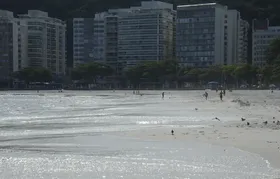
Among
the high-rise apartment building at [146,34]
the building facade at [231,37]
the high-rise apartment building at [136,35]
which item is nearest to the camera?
the building facade at [231,37]

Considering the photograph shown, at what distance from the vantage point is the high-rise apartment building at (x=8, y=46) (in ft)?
495

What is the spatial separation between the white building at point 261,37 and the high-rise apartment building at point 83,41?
6025cm

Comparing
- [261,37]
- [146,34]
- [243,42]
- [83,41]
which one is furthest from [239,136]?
[83,41]

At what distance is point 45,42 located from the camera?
171 metres

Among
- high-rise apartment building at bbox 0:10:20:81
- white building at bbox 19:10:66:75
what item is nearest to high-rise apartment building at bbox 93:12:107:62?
white building at bbox 19:10:66:75

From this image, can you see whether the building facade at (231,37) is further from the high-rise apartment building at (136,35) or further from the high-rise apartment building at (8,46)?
the high-rise apartment building at (8,46)

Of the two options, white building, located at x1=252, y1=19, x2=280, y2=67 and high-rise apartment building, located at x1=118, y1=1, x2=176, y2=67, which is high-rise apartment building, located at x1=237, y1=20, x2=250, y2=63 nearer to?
white building, located at x1=252, y1=19, x2=280, y2=67

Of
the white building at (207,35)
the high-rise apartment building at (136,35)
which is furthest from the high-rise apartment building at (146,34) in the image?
the white building at (207,35)

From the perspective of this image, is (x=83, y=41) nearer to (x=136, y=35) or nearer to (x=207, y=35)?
(x=136, y=35)

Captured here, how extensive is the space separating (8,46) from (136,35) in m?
44.1

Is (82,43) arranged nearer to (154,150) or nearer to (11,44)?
(11,44)

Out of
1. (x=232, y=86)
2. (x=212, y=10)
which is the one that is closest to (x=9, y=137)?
(x=232, y=86)

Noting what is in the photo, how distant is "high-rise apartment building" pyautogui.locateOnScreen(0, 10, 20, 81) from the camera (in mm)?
151000

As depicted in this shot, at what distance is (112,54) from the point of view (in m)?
170
